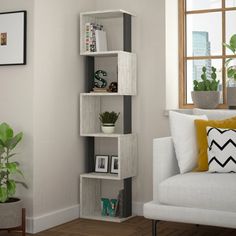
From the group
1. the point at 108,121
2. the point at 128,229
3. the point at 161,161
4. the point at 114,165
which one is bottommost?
the point at 128,229

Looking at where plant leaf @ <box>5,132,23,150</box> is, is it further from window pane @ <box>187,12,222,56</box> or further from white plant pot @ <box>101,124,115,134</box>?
window pane @ <box>187,12,222,56</box>

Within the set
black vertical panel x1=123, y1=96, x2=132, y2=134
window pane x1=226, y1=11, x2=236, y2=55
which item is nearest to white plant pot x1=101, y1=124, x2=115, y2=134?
black vertical panel x1=123, y1=96, x2=132, y2=134

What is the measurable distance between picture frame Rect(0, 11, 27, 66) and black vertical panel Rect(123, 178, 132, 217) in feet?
4.35

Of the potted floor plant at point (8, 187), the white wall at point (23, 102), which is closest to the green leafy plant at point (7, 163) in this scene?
the potted floor plant at point (8, 187)

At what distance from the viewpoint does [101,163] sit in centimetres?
467

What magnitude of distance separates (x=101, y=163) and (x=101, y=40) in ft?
3.47

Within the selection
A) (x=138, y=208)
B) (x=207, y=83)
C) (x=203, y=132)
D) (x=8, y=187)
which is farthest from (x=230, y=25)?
(x=8, y=187)

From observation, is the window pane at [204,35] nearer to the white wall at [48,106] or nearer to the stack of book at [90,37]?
the stack of book at [90,37]

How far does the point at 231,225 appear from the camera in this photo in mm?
3242

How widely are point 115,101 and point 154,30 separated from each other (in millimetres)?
701

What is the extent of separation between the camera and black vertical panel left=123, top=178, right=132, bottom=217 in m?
4.48

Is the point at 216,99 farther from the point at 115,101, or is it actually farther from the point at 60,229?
the point at 60,229

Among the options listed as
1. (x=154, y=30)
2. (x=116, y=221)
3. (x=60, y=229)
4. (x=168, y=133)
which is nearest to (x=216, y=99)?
(x=168, y=133)

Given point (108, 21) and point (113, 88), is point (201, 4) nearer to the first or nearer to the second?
point (108, 21)
